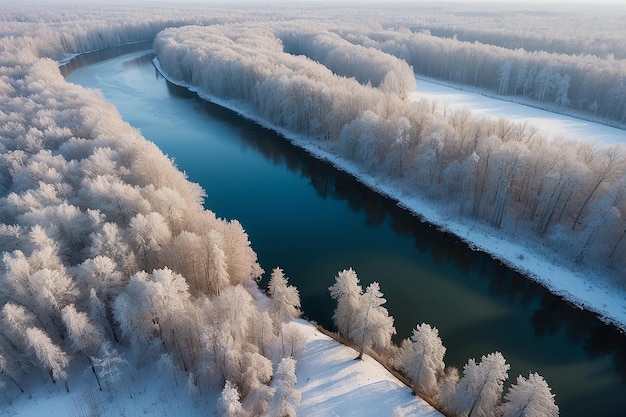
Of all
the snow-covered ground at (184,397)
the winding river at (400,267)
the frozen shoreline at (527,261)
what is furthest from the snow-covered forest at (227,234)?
the winding river at (400,267)

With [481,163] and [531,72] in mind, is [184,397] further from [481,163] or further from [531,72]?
[531,72]

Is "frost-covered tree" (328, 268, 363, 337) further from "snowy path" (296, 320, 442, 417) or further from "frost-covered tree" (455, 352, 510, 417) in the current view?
"frost-covered tree" (455, 352, 510, 417)

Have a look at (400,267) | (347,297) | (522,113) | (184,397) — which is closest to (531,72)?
(522,113)

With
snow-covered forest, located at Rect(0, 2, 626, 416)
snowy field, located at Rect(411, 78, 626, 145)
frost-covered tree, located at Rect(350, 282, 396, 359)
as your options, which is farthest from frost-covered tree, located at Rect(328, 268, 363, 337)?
snowy field, located at Rect(411, 78, 626, 145)

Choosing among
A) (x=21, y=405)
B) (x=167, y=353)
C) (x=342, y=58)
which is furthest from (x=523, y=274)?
(x=342, y=58)

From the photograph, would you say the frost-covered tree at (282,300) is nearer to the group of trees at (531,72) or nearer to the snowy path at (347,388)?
the snowy path at (347,388)

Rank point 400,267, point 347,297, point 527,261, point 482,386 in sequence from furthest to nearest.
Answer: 1. point 400,267
2. point 527,261
3. point 347,297
4. point 482,386
